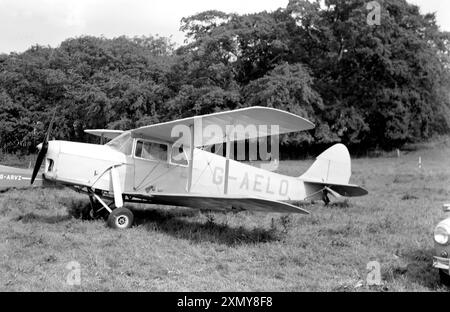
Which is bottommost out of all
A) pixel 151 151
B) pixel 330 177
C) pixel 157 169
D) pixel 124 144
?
pixel 330 177

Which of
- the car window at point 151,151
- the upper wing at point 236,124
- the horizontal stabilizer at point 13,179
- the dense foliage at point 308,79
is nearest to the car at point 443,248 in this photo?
the upper wing at point 236,124

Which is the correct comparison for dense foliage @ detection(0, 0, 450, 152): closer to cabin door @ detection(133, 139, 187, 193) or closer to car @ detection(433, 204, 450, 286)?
cabin door @ detection(133, 139, 187, 193)

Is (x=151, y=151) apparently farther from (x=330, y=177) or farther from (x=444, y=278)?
(x=444, y=278)

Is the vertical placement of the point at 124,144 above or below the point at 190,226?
above

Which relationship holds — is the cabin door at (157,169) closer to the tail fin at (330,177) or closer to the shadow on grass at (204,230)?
the shadow on grass at (204,230)

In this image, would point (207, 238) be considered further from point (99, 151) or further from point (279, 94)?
point (279, 94)

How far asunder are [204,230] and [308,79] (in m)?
→ 22.8

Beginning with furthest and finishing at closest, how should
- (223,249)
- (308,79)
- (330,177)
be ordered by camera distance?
1. (308,79)
2. (330,177)
3. (223,249)

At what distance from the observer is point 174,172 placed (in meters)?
9.52

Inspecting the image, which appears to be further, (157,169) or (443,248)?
(157,169)

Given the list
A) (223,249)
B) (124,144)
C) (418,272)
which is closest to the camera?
(418,272)

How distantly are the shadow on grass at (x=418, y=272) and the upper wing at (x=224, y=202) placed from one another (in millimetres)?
1545

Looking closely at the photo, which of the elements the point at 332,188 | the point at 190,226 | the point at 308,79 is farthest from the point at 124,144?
the point at 308,79

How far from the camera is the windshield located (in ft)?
30.7
